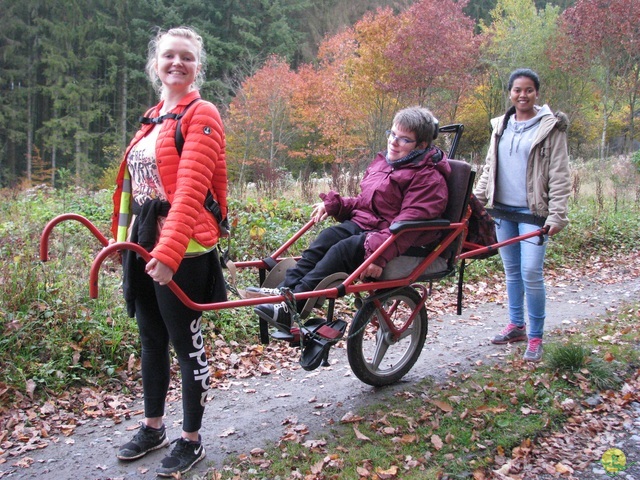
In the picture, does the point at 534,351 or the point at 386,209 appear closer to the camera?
the point at 386,209

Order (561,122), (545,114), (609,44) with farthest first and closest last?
(609,44) < (545,114) < (561,122)

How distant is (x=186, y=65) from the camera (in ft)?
8.70

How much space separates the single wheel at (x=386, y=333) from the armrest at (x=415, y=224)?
0.53m

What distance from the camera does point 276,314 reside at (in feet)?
10.4

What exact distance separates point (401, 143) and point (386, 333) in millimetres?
1363

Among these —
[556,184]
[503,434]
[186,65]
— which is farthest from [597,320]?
[186,65]

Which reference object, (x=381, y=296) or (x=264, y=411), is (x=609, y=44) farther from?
(x=264, y=411)

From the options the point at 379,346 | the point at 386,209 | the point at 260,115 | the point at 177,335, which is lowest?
the point at 379,346

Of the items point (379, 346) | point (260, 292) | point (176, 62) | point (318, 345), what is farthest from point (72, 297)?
point (176, 62)

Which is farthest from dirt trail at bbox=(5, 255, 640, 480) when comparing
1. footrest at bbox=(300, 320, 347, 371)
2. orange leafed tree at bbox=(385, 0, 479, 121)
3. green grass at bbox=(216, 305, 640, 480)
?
orange leafed tree at bbox=(385, 0, 479, 121)

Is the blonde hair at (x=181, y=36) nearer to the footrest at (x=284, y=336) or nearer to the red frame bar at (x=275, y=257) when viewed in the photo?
the red frame bar at (x=275, y=257)

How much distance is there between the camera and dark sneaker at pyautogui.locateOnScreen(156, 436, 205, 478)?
288 cm

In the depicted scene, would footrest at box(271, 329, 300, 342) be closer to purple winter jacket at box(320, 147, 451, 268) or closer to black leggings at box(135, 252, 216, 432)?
black leggings at box(135, 252, 216, 432)

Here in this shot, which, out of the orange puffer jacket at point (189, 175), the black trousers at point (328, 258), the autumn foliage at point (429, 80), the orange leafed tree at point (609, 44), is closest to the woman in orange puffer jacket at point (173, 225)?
the orange puffer jacket at point (189, 175)
